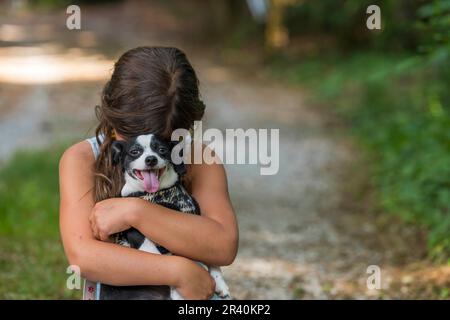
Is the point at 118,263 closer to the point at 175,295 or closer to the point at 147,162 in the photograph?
→ the point at 175,295

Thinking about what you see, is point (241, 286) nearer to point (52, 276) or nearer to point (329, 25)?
point (52, 276)

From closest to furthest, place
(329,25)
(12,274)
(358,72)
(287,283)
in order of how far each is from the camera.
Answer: (12,274)
(287,283)
(358,72)
(329,25)

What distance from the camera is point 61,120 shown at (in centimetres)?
1345

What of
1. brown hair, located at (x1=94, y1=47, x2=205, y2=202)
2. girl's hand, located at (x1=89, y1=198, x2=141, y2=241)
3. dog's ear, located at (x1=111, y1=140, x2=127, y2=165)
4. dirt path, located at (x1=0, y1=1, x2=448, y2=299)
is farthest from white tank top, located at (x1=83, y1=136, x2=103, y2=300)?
dirt path, located at (x1=0, y1=1, x2=448, y2=299)

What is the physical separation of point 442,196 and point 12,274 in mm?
3710

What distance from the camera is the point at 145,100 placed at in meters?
2.81

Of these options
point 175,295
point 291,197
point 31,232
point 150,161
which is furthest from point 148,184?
point 291,197

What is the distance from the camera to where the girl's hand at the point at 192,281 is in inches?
104

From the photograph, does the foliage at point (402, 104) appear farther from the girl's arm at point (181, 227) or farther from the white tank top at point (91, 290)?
the white tank top at point (91, 290)

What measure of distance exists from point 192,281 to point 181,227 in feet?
0.68

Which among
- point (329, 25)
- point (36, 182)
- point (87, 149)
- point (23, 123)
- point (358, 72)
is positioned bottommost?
point (87, 149)

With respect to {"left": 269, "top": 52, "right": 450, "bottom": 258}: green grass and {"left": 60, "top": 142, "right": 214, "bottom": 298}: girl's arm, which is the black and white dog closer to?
{"left": 60, "top": 142, "right": 214, "bottom": 298}: girl's arm

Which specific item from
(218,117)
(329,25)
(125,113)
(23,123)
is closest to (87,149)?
(125,113)

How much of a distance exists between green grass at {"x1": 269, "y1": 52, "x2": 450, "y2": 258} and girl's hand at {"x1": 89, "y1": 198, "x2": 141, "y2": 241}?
3.57m
